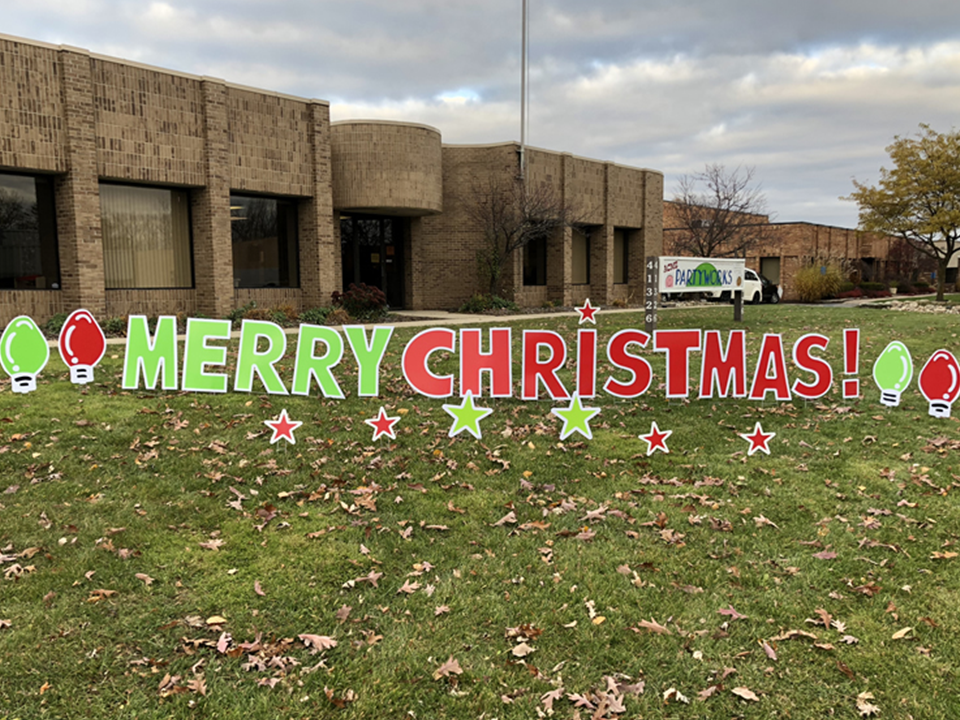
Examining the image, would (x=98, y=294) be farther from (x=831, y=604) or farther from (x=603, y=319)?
(x=831, y=604)

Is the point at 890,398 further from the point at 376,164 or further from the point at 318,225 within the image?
the point at 376,164

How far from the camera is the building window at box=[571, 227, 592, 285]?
2932cm

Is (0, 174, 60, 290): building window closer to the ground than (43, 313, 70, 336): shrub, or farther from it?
farther from it

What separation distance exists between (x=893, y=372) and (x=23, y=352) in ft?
34.1

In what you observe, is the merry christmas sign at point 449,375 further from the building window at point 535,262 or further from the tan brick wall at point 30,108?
the building window at point 535,262

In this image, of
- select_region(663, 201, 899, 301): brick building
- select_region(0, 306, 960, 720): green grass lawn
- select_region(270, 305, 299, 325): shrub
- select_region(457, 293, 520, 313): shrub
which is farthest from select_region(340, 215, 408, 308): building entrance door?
select_region(663, 201, 899, 301): brick building

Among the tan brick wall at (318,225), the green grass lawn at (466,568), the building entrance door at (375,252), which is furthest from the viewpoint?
the building entrance door at (375,252)

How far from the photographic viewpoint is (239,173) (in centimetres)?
1867

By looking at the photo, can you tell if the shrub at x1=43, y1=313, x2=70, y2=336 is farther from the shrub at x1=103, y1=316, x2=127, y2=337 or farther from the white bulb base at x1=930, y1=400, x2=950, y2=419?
the white bulb base at x1=930, y1=400, x2=950, y2=419

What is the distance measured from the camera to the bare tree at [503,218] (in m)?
24.0

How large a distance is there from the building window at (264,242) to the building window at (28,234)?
4527mm

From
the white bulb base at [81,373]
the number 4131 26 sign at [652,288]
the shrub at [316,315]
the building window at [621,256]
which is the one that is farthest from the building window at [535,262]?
the white bulb base at [81,373]

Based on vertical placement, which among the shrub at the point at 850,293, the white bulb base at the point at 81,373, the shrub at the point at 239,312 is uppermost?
the shrub at the point at 850,293

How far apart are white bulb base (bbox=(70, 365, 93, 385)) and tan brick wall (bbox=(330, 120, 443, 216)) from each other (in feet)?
45.2
